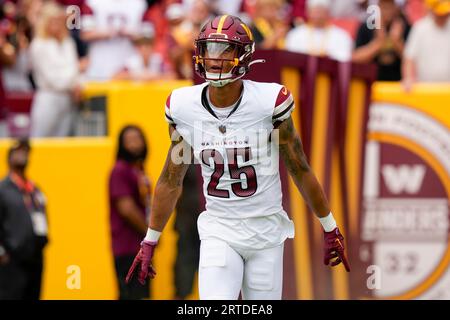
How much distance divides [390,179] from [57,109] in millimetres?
2864

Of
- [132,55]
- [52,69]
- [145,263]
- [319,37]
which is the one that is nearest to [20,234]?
[52,69]

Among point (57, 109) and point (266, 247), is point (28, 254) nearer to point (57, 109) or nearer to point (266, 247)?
point (57, 109)

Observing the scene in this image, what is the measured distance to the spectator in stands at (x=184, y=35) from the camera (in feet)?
36.4

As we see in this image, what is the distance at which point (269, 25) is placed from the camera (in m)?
11.1

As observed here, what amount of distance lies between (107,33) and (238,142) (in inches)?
203

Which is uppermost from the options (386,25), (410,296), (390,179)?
(386,25)

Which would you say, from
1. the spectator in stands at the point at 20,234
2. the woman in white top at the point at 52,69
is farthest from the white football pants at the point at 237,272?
the woman in white top at the point at 52,69

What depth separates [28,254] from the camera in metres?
9.83

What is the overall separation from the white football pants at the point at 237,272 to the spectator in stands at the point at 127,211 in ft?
11.2

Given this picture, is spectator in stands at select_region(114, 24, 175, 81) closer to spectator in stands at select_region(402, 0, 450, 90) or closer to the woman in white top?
the woman in white top

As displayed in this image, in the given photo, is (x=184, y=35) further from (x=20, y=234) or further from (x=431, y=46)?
(x=20, y=234)

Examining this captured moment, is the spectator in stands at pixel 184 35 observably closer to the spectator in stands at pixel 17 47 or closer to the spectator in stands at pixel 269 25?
the spectator in stands at pixel 269 25

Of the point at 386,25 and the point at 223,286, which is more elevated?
the point at 386,25
